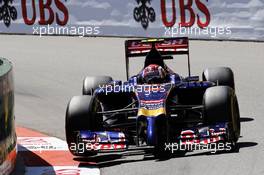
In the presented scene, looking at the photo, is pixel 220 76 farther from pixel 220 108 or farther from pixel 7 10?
pixel 7 10

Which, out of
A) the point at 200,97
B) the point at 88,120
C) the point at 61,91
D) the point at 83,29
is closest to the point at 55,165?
the point at 88,120

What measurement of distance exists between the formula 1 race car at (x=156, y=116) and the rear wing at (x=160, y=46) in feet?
2.86

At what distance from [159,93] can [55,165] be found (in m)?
1.76

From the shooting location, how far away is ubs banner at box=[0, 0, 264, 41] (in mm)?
22109

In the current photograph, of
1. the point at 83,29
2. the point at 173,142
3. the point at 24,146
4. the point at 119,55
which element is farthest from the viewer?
the point at 83,29

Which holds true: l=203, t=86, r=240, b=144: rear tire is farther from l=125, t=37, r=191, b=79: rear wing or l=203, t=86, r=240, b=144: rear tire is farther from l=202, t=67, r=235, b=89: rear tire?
l=125, t=37, r=191, b=79: rear wing

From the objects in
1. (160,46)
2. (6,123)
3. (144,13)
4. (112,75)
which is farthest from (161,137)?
(144,13)

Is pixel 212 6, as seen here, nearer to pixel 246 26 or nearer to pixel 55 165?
pixel 246 26

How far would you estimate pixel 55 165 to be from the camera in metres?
10.6

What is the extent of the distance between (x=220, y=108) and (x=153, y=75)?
152 centimetres

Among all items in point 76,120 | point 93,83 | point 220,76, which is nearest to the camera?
point 76,120

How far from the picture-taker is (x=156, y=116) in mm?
10531

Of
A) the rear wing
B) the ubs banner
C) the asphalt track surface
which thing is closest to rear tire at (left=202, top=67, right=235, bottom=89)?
the rear wing

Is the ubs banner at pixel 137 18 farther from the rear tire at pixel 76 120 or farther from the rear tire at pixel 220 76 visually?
the rear tire at pixel 76 120
